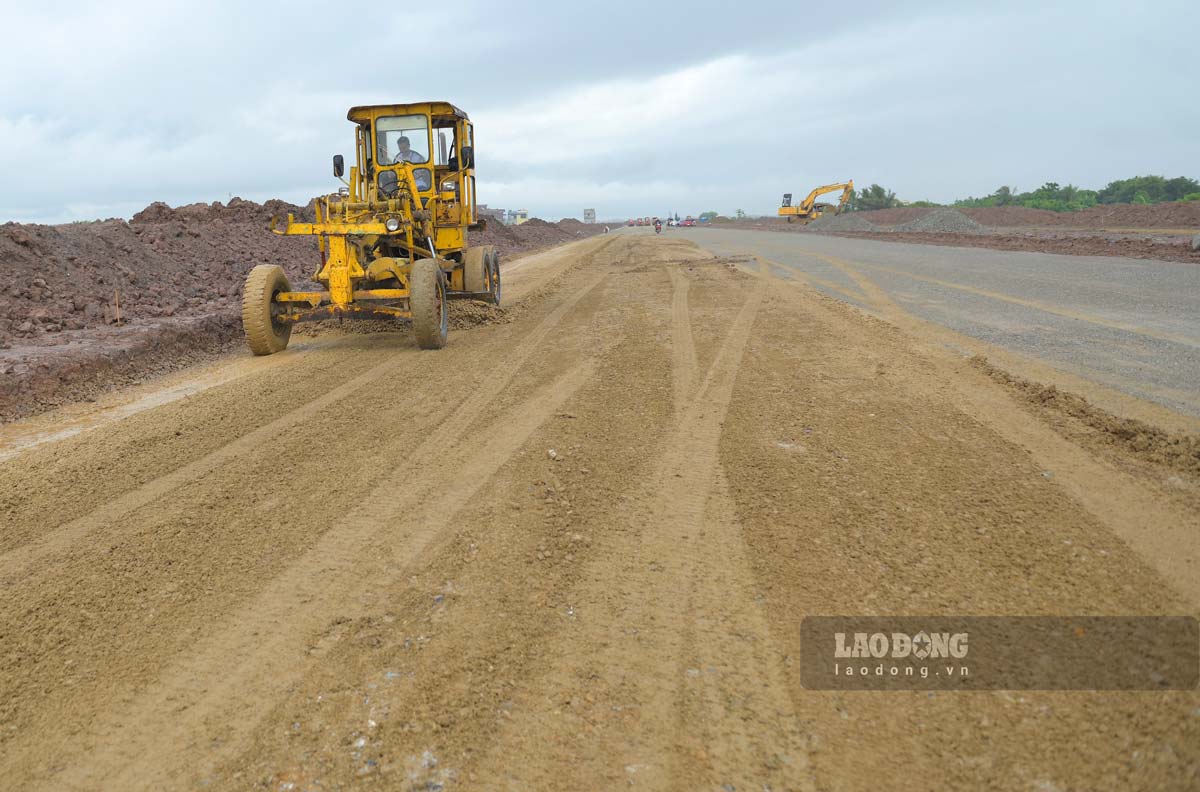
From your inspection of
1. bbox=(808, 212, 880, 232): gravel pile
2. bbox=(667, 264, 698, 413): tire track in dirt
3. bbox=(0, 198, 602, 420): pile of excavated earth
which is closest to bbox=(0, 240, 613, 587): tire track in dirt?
bbox=(667, 264, 698, 413): tire track in dirt

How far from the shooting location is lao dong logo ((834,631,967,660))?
2723 millimetres

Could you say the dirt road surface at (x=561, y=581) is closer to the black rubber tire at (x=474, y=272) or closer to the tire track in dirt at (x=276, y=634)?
the tire track in dirt at (x=276, y=634)

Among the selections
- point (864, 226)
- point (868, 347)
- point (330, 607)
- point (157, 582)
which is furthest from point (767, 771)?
point (864, 226)

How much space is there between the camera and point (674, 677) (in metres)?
2.63

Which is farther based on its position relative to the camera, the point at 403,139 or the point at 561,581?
the point at 403,139

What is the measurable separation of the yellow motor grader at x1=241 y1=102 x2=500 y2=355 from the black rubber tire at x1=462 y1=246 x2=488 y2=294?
16mm

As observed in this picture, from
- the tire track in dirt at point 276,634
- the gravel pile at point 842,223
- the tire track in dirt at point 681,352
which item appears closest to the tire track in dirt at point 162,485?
the tire track in dirt at point 276,634

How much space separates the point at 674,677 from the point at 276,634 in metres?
1.66

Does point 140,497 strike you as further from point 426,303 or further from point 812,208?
point 812,208

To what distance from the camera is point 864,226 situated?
5531 cm

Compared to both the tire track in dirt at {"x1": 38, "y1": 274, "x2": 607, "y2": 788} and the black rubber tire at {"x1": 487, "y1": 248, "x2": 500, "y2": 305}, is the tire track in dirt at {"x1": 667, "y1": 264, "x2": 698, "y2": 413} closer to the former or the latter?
the tire track in dirt at {"x1": 38, "y1": 274, "x2": 607, "y2": 788}

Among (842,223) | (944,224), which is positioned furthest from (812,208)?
(944,224)

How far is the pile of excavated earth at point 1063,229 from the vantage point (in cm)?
2119

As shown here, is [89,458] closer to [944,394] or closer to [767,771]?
[767,771]
